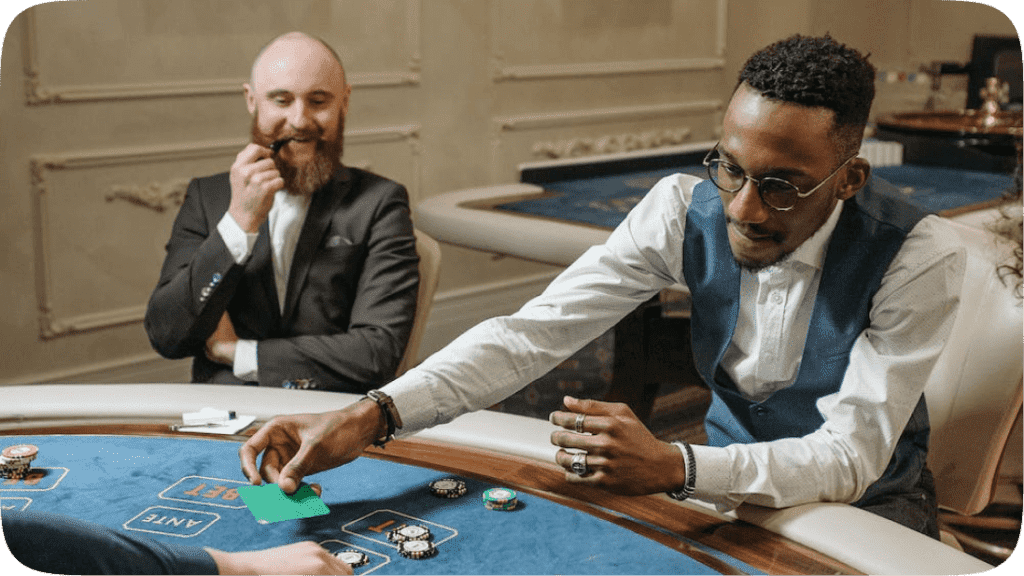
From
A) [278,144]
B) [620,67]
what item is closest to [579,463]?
[278,144]

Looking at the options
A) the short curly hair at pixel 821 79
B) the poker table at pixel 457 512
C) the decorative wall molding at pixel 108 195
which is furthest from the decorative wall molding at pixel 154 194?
the short curly hair at pixel 821 79

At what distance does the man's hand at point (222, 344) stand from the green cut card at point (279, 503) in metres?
0.95

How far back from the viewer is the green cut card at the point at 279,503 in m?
1.19

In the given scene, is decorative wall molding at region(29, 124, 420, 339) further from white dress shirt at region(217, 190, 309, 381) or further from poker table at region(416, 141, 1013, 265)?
white dress shirt at region(217, 190, 309, 381)

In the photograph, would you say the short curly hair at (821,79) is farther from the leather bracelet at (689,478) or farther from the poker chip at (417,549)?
the poker chip at (417,549)

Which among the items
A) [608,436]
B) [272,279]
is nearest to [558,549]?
[608,436]

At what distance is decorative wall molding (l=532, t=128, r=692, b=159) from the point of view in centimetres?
514

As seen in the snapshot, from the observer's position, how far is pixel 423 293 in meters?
2.26

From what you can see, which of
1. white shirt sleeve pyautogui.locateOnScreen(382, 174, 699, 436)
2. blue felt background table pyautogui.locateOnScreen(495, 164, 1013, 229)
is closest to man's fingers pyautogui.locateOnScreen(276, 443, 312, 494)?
white shirt sleeve pyautogui.locateOnScreen(382, 174, 699, 436)

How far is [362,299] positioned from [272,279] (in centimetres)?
20

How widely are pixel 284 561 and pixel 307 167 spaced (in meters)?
1.41

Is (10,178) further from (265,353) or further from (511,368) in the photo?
(511,368)

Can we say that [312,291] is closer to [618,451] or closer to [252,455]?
[252,455]

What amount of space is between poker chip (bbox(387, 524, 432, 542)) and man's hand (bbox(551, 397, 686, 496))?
0.57 ft
